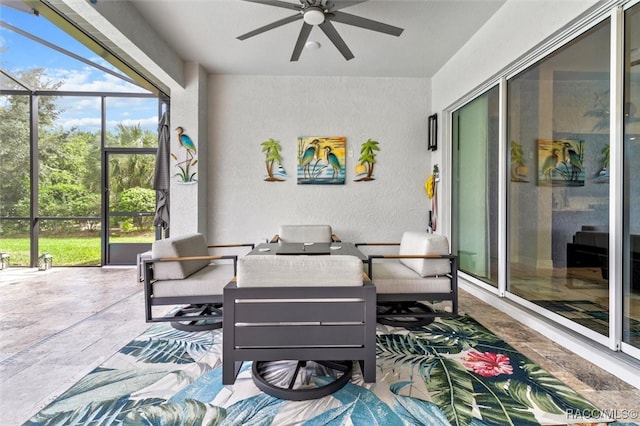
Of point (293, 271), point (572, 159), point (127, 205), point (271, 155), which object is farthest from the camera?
point (127, 205)

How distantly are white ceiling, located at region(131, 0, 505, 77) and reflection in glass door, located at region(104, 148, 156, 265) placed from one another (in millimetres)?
2209

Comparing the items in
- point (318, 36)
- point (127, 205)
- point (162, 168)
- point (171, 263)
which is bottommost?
point (171, 263)

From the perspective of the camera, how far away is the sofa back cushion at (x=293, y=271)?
1639mm

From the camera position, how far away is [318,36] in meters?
3.56

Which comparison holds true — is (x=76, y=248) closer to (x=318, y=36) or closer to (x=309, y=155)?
(x=309, y=155)

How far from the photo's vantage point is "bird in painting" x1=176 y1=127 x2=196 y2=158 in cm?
431

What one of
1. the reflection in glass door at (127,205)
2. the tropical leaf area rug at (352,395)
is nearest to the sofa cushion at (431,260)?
the tropical leaf area rug at (352,395)

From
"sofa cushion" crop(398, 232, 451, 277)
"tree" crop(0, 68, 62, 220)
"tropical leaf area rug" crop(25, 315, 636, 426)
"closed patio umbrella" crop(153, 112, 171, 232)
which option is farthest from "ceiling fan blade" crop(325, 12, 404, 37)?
"tree" crop(0, 68, 62, 220)

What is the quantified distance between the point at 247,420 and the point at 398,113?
15.2 ft

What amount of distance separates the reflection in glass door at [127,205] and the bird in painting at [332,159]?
10.3ft

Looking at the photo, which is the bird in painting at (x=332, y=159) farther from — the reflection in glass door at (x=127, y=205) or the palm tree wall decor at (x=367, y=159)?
the reflection in glass door at (x=127, y=205)

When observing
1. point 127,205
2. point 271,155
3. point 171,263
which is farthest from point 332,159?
point 127,205

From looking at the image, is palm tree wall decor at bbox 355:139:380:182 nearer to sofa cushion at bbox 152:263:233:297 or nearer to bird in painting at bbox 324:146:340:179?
bird in painting at bbox 324:146:340:179

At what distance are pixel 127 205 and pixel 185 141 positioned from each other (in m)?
1.87
